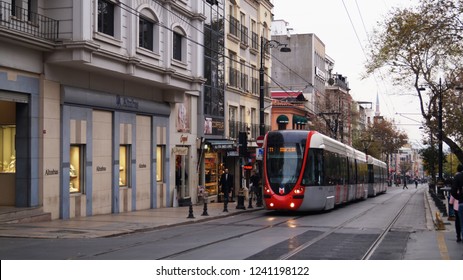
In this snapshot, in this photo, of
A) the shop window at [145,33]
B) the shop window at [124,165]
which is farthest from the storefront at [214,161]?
the shop window at [145,33]

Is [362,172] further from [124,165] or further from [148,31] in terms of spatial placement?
[148,31]

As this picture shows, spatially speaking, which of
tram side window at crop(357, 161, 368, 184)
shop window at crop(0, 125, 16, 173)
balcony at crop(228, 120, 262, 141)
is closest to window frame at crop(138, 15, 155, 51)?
shop window at crop(0, 125, 16, 173)

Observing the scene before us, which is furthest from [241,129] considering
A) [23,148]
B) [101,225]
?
[101,225]

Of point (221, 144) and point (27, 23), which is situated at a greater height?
point (27, 23)

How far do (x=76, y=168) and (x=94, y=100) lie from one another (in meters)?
2.57

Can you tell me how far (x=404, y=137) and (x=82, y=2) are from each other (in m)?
87.9

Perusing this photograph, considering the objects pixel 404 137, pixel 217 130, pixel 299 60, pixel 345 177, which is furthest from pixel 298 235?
pixel 404 137

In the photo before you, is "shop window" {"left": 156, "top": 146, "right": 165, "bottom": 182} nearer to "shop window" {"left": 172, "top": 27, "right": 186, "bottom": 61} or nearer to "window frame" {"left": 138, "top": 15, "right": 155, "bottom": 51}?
"shop window" {"left": 172, "top": 27, "right": 186, "bottom": 61}

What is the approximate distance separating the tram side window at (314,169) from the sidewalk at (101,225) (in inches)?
140

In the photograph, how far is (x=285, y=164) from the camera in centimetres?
2430

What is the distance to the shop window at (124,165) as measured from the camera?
26344mm

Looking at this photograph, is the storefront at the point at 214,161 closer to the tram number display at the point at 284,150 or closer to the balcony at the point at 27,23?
the tram number display at the point at 284,150

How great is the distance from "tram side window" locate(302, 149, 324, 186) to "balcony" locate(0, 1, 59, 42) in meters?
10.2

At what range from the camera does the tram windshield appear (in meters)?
24.2
